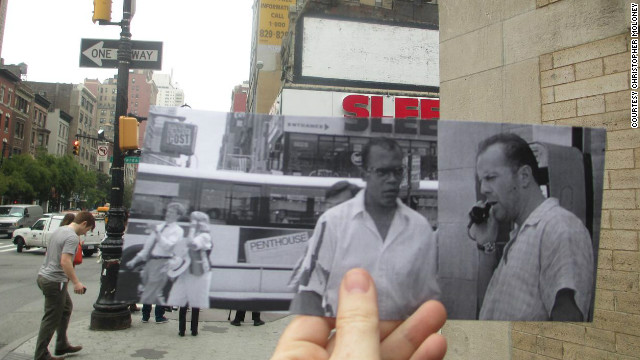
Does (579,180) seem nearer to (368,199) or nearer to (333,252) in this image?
(368,199)

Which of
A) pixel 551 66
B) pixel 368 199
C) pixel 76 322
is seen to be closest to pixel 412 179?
pixel 368 199

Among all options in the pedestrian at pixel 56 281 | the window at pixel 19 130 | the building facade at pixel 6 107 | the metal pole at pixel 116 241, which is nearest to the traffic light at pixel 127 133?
the metal pole at pixel 116 241

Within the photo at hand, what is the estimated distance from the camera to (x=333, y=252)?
1849 millimetres

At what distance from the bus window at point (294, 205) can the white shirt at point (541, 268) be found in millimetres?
922

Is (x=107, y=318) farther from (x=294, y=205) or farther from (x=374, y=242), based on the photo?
(x=374, y=242)

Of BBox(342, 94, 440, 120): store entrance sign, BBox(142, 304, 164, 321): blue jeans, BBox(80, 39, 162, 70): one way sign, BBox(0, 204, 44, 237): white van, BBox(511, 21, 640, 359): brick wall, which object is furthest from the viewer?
BBox(0, 204, 44, 237): white van

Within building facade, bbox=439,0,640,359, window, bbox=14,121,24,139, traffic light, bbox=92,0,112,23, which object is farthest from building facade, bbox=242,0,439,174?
window, bbox=14,121,24,139

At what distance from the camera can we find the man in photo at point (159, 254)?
71.5 inches

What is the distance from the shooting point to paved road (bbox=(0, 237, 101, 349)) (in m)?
8.13

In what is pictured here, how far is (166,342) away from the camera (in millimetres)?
7117

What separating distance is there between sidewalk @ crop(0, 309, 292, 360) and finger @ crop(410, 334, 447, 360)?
5.24m

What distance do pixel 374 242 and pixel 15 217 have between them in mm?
34316

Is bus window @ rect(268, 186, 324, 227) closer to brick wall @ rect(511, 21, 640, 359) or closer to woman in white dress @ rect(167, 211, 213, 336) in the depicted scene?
woman in white dress @ rect(167, 211, 213, 336)

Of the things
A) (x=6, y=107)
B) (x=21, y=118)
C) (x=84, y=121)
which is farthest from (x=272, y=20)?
(x=84, y=121)
